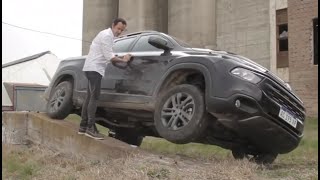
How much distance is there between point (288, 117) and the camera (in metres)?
6.24

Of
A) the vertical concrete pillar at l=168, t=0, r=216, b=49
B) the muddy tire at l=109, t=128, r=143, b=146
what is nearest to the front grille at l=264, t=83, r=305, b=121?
the muddy tire at l=109, t=128, r=143, b=146

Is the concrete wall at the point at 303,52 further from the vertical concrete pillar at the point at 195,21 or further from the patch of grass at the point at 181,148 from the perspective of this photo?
the patch of grass at the point at 181,148

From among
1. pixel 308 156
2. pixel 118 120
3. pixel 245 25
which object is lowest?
pixel 308 156

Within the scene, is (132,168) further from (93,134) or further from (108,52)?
(108,52)

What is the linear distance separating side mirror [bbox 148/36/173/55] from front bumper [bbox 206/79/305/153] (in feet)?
3.91

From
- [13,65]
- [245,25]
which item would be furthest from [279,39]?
[13,65]

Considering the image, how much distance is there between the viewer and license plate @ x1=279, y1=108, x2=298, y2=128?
6.11m

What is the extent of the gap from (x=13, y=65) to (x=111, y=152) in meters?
46.8

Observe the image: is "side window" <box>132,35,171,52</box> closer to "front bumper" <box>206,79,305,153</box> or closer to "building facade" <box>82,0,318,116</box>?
"front bumper" <box>206,79,305,153</box>

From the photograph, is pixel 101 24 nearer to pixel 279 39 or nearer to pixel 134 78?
pixel 279 39

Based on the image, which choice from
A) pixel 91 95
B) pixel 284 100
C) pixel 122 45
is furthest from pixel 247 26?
pixel 284 100

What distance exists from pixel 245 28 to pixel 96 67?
53.0 ft

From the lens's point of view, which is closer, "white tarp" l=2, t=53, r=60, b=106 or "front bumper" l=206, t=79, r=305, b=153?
"front bumper" l=206, t=79, r=305, b=153

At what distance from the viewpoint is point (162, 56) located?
681 cm
